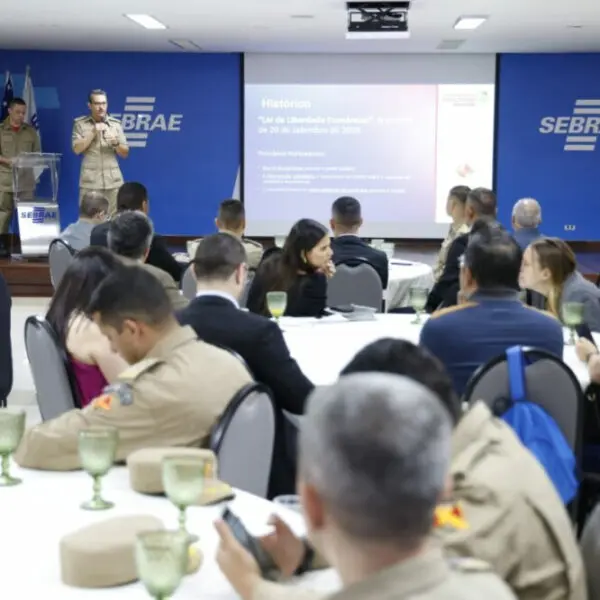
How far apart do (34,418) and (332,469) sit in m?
5.24

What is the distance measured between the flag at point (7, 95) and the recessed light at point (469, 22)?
5.95 meters

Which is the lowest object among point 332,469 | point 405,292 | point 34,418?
point 34,418

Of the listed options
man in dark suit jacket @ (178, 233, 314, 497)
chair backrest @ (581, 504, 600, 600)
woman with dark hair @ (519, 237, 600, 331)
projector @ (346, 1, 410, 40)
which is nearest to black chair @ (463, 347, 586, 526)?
man in dark suit jacket @ (178, 233, 314, 497)

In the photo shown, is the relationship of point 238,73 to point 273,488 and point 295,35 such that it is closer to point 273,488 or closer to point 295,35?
point 295,35

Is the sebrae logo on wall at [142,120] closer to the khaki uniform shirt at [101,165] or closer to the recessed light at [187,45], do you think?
the recessed light at [187,45]

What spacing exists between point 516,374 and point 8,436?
1.44 metres

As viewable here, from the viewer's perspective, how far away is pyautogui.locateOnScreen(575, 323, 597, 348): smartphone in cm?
464

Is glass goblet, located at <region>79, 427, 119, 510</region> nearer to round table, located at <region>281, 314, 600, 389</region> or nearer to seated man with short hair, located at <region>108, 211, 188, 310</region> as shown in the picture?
round table, located at <region>281, 314, 600, 389</region>

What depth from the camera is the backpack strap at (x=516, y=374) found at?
10.5 feet

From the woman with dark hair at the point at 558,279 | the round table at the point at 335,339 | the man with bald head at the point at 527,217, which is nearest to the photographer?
the round table at the point at 335,339

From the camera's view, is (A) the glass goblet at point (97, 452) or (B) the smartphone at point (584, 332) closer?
(A) the glass goblet at point (97, 452)

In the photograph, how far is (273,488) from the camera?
3.86m

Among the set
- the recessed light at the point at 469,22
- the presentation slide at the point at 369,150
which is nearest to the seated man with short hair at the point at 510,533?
the recessed light at the point at 469,22

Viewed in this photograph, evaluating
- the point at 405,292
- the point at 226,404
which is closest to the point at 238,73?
the point at 405,292
